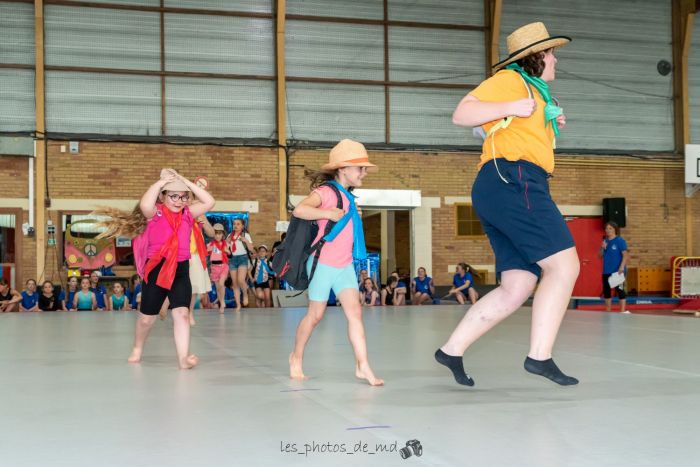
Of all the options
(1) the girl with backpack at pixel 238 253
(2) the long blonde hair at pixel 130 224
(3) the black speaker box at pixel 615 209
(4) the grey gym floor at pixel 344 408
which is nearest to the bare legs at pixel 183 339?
(4) the grey gym floor at pixel 344 408

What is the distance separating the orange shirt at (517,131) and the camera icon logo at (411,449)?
1835mm

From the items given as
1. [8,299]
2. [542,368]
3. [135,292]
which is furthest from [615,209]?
[542,368]

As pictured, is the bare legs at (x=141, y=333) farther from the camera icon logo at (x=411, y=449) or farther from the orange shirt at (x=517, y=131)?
the camera icon logo at (x=411, y=449)

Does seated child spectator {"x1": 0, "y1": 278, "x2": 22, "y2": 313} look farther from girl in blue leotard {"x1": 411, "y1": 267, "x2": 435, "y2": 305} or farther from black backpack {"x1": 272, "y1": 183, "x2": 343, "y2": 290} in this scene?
black backpack {"x1": 272, "y1": 183, "x2": 343, "y2": 290}

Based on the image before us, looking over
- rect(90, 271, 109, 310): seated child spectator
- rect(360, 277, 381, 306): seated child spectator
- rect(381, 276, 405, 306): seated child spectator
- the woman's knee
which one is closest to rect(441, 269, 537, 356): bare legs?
the woman's knee

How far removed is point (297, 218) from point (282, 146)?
15633 millimetres

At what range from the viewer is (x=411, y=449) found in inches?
115

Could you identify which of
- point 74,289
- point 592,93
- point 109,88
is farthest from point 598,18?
point 74,289

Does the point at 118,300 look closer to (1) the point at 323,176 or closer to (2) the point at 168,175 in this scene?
(2) the point at 168,175

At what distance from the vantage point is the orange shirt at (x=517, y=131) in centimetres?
429

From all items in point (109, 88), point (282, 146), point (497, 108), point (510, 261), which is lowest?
point (510, 261)

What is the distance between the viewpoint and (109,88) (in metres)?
19.4

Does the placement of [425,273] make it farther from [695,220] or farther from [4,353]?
[4,353]

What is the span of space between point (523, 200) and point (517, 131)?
367 millimetres
